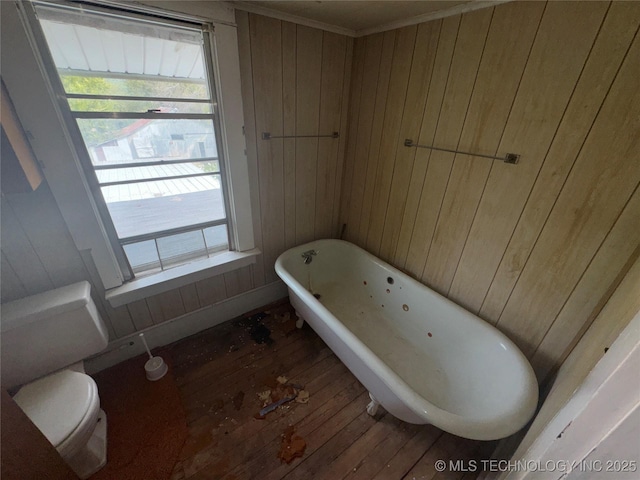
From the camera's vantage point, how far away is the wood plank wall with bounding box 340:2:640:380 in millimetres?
973

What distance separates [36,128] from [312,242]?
5.47 ft

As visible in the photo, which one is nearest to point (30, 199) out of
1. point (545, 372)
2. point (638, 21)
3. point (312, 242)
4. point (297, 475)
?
point (312, 242)

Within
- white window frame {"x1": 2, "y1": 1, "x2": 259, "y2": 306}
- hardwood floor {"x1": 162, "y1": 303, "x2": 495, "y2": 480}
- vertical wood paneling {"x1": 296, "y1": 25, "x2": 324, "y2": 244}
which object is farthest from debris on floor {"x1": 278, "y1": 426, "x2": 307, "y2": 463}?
vertical wood paneling {"x1": 296, "y1": 25, "x2": 324, "y2": 244}

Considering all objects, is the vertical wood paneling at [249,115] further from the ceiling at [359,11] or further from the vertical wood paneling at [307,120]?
the vertical wood paneling at [307,120]

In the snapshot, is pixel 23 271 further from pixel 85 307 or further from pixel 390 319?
pixel 390 319

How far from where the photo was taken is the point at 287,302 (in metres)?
2.34

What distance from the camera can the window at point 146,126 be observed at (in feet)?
3.83

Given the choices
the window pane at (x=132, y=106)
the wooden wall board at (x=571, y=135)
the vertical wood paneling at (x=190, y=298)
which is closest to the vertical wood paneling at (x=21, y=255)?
the window pane at (x=132, y=106)

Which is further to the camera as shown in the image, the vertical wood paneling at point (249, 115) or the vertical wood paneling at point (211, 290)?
the vertical wood paneling at point (211, 290)

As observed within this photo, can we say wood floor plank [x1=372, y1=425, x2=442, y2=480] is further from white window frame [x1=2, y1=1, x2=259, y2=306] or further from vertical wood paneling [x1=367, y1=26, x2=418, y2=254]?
white window frame [x1=2, y1=1, x2=259, y2=306]

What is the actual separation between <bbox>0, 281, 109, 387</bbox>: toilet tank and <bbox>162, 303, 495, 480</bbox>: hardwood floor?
1.97ft

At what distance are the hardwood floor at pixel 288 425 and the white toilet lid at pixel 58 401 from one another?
52 cm

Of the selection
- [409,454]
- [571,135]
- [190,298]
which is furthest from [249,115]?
[409,454]

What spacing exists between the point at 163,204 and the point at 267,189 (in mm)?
674
